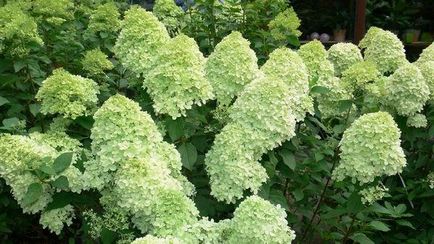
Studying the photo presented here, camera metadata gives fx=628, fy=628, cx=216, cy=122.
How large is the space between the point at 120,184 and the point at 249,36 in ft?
6.36

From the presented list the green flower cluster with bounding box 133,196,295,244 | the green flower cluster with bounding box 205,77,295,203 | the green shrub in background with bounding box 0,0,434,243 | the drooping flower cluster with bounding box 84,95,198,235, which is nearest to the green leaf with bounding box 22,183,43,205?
the green shrub in background with bounding box 0,0,434,243

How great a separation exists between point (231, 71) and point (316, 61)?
26.0 inches

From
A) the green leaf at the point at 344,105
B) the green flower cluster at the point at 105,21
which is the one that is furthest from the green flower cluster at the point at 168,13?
the green leaf at the point at 344,105

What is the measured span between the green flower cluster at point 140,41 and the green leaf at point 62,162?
0.59 m

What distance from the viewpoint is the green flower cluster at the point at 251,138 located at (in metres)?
2.35

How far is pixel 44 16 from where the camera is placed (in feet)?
10.6

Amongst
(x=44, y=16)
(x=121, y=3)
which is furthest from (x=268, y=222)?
(x=121, y=3)

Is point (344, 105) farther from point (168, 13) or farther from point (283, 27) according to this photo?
point (168, 13)

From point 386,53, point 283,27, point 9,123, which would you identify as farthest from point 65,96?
point 386,53

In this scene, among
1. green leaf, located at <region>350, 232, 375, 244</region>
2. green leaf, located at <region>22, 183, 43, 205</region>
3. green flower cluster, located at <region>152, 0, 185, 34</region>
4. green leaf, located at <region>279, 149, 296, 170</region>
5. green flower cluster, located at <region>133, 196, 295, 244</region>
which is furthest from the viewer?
green flower cluster, located at <region>152, 0, 185, 34</region>

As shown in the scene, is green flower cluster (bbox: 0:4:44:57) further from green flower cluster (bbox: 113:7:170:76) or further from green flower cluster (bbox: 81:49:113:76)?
green flower cluster (bbox: 113:7:170:76)

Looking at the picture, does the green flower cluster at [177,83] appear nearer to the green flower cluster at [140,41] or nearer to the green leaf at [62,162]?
the green flower cluster at [140,41]

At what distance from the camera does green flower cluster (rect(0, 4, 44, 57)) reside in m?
2.76

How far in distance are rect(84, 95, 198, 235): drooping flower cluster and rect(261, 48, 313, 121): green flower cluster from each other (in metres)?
0.57
